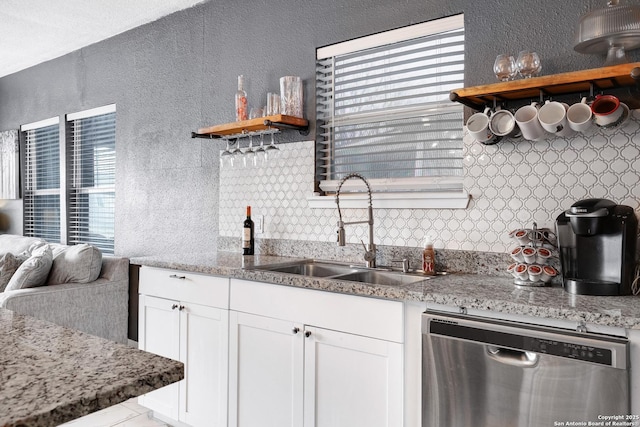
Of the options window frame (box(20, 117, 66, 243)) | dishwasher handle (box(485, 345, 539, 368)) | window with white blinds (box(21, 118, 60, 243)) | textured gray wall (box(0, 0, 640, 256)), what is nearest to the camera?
dishwasher handle (box(485, 345, 539, 368))

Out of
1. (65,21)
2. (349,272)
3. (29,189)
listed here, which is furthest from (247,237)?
(29,189)

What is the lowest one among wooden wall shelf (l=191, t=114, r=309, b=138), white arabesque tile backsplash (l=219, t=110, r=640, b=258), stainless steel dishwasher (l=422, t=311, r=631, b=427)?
stainless steel dishwasher (l=422, t=311, r=631, b=427)

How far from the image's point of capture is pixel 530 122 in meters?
1.95

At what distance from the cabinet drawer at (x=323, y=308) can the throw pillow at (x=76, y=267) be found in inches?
71.5

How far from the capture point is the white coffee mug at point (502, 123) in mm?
2051

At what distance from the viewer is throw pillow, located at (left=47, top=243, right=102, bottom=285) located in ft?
11.8

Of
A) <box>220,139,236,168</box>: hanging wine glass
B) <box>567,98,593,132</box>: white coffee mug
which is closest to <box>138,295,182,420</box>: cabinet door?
<box>220,139,236,168</box>: hanging wine glass

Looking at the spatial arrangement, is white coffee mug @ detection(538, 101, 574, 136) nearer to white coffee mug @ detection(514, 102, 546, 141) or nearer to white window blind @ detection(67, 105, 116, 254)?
white coffee mug @ detection(514, 102, 546, 141)

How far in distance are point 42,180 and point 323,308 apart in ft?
14.7

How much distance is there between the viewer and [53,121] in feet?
16.3

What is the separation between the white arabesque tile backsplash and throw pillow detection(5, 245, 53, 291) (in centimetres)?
185

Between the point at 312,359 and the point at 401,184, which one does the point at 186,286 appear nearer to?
the point at 312,359

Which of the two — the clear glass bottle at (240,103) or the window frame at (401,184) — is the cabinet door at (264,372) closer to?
the window frame at (401,184)

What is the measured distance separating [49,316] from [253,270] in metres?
1.90
